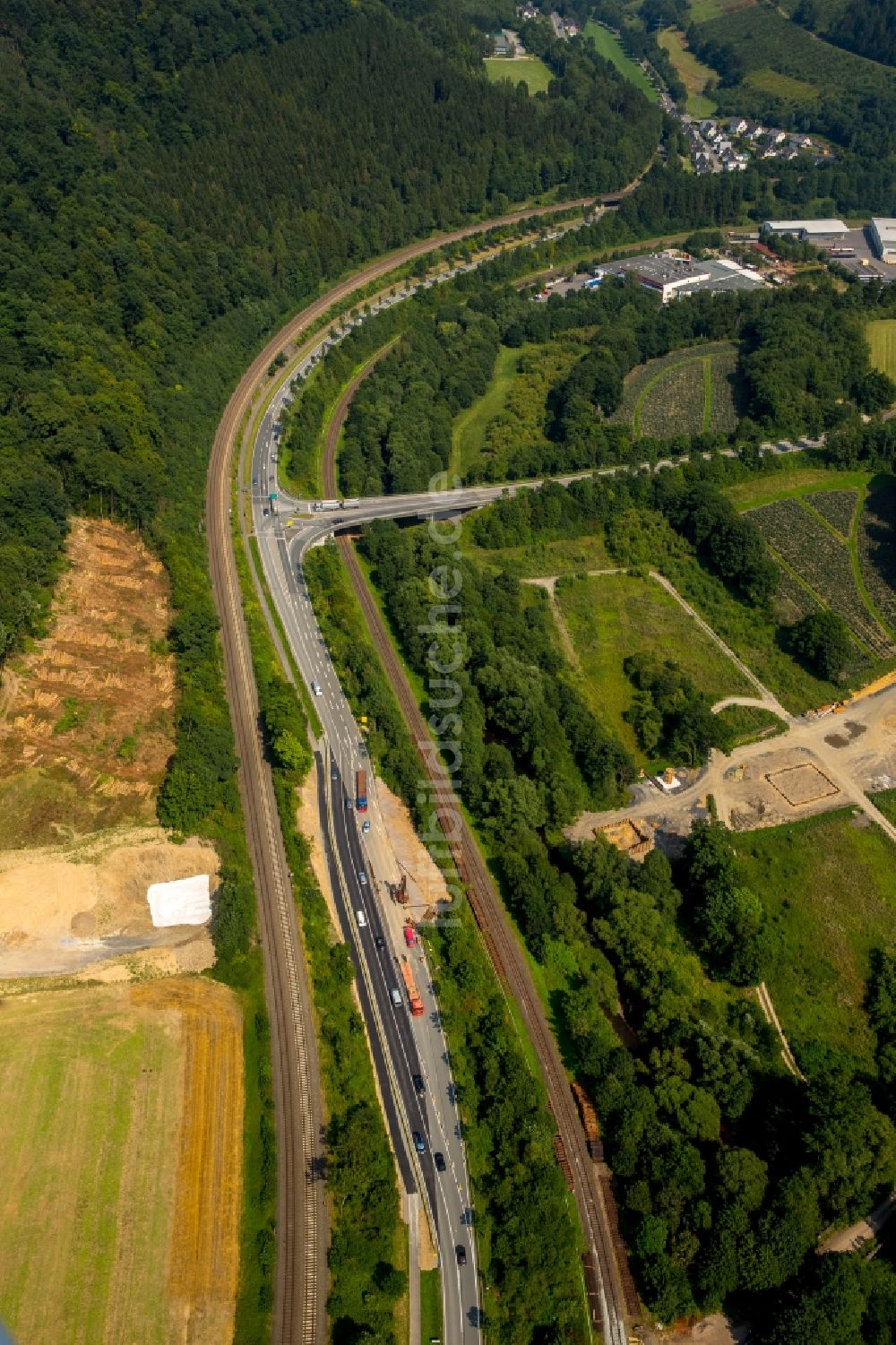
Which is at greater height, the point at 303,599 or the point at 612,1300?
the point at 303,599

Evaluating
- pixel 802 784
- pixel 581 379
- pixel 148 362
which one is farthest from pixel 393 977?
pixel 581 379

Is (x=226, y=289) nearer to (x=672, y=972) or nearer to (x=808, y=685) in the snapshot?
(x=808, y=685)

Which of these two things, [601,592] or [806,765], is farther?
[601,592]

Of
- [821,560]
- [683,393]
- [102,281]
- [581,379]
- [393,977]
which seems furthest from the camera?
[683,393]

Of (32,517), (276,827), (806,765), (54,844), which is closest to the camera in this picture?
(54,844)

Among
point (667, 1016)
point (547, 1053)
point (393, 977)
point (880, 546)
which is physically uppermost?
point (880, 546)

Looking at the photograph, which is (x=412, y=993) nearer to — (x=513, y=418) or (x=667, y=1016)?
(x=667, y=1016)

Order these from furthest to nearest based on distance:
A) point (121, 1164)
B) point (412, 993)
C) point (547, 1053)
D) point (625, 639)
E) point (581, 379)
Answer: point (581, 379) < point (625, 639) < point (412, 993) < point (547, 1053) < point (121, 1164)

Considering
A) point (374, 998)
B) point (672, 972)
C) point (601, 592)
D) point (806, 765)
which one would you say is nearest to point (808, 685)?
point (806, 765)
